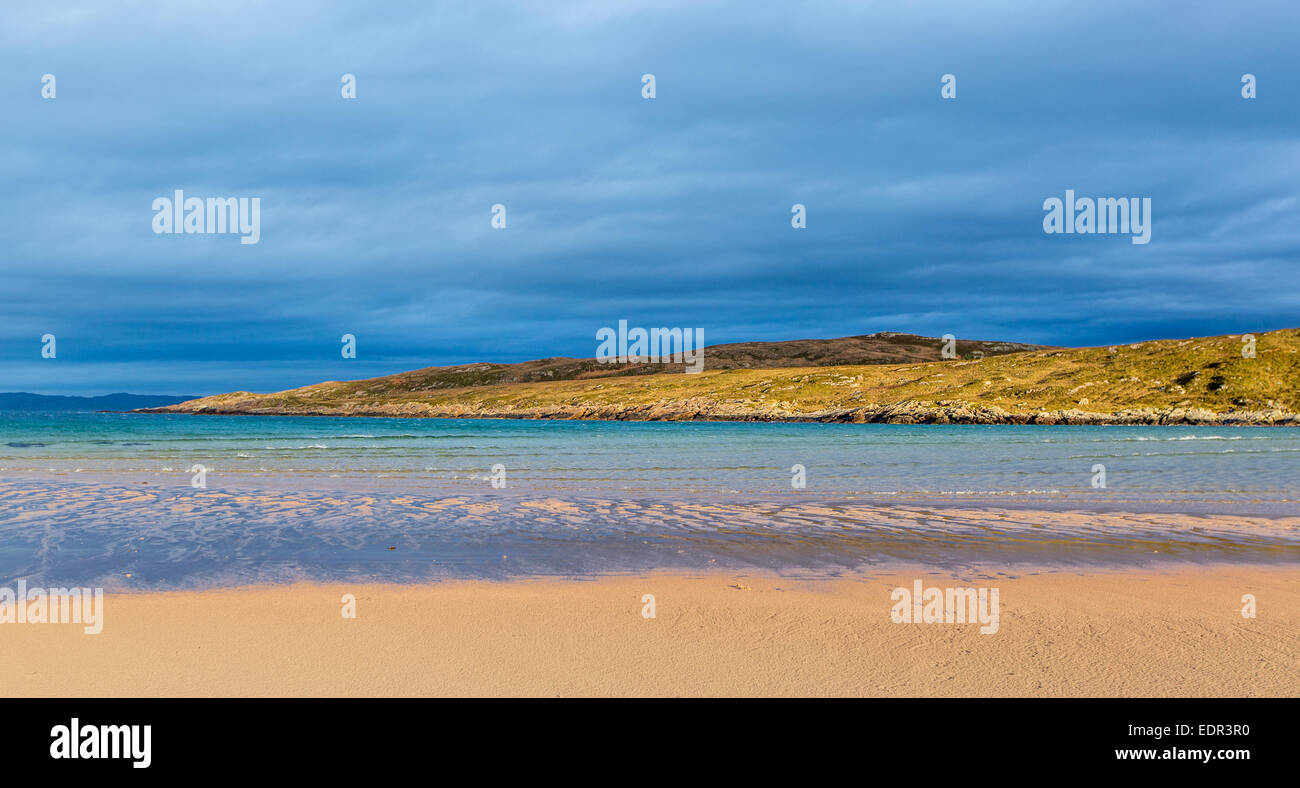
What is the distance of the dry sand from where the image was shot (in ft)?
20.5

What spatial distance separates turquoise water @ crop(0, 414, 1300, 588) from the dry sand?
208cm

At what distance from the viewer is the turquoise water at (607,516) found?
12305 millimetres

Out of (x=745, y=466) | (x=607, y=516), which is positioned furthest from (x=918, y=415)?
(x=607, y=516)

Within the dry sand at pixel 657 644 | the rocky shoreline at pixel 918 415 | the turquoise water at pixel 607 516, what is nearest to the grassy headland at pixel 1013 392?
the rocky shoreline at pixel 918 415

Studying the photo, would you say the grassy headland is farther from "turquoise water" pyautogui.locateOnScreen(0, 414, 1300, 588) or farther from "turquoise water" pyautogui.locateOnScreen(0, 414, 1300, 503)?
"turquoise water" pyautogui.locateOnScreen(0, 414, 1300, 588)

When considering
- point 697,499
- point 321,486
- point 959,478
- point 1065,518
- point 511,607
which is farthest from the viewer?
point 959,478

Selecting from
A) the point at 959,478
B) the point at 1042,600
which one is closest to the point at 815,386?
the point at 959,478

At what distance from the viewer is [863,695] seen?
6.11 metres

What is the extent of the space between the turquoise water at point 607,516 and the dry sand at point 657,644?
6.83ft

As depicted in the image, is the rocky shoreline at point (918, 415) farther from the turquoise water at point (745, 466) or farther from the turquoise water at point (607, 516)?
the turquoise water at point (607, 516)

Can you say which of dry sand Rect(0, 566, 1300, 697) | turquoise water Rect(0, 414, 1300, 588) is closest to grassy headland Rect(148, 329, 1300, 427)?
turquoise water Rect(0, 414, 1300, 588)

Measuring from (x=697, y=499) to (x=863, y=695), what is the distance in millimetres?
15235

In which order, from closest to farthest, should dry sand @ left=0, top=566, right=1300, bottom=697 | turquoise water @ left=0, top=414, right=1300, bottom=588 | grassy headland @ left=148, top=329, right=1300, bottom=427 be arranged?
dry sand @ left=0, top=566, right=1300, bottom=697 → turquoise water @ left=0, top=414, right=1300, bottom=588 → grassy headland @ left=148, top=329, right=1300, bottom=427
